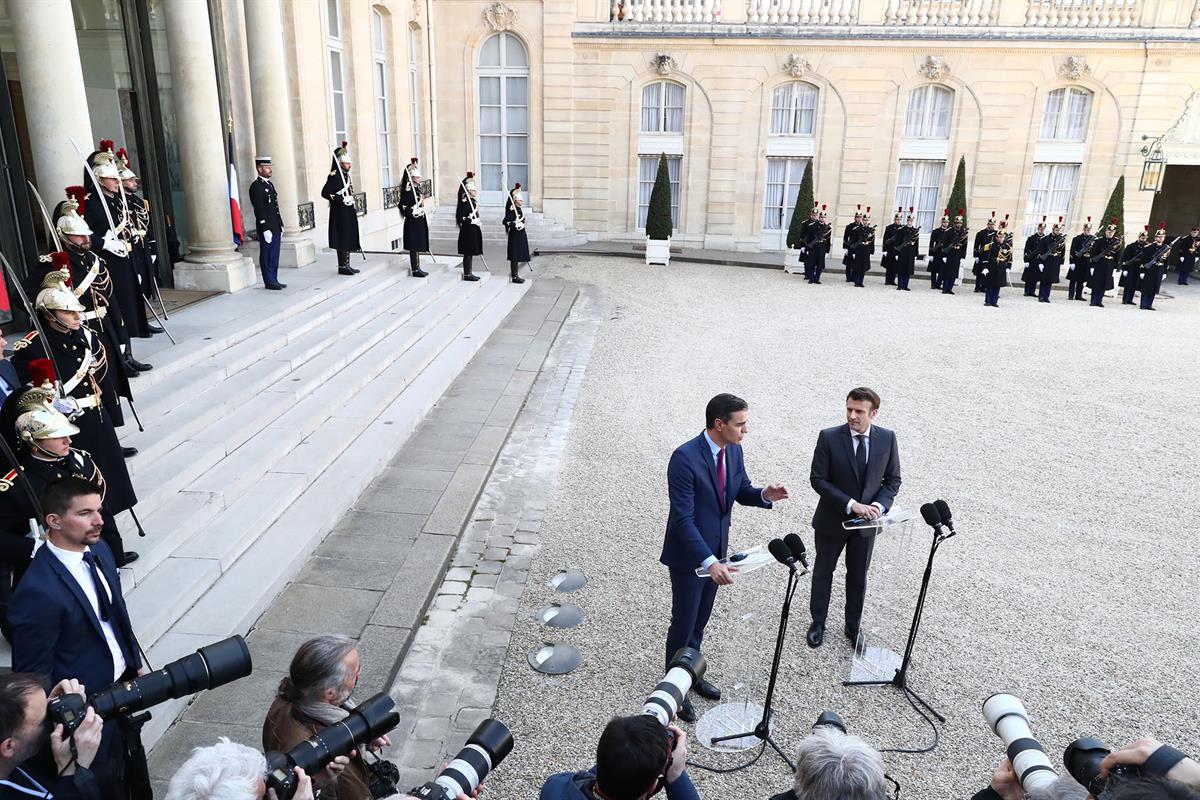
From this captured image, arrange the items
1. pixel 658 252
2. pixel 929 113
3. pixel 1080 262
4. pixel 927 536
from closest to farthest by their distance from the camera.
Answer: pixel 927 536
pixel 1080 262
pixel 658 252
pixel 929 113

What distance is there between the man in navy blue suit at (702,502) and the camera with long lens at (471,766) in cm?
185

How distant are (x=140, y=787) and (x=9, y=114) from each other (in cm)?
763

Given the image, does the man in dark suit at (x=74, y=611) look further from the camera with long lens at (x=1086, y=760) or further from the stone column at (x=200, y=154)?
the stone column at (x=200, y=154)

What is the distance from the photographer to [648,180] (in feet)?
75.0

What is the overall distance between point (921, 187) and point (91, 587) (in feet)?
74.3

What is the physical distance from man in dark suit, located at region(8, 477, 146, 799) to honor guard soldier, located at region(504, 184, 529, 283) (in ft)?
39.0

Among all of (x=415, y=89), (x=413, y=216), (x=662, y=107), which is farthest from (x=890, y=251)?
(x=415, y=89)

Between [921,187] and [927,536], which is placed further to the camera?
[921,187]

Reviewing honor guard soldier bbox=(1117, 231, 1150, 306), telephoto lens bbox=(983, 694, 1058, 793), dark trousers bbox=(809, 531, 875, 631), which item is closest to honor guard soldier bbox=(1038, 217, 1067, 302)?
honor guard soldier bbox=(1117, 231, 1150, 306)

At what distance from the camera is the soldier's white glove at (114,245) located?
7.53m

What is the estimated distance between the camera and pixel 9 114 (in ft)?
27.2

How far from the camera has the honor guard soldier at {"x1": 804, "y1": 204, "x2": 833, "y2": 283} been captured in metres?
18.5

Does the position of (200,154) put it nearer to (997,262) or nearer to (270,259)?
(270,259)

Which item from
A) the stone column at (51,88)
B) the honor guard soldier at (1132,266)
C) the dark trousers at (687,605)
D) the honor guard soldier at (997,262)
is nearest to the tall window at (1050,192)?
the honor guard soldier at (1132,266)
